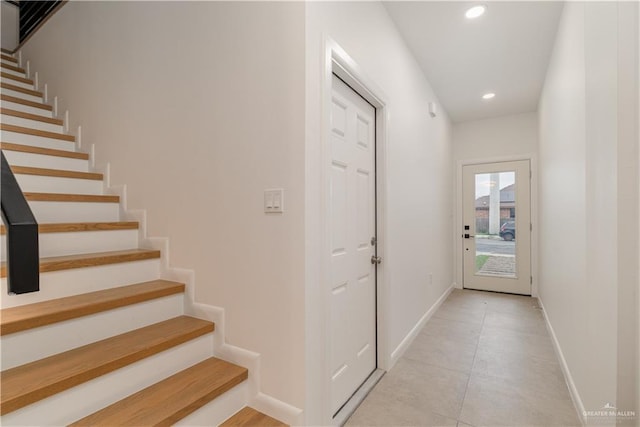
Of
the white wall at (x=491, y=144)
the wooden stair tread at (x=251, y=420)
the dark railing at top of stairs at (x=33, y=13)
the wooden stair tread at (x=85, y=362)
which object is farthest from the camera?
the white wall at (x=491, y=144)

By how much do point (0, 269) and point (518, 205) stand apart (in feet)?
18.6

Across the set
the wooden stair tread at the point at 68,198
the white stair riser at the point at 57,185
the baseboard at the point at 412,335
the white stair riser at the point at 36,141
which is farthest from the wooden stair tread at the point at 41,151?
the baseboard at the point at 412,335

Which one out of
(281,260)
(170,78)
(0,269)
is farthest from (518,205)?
(0,269)

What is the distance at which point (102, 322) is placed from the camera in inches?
58.9

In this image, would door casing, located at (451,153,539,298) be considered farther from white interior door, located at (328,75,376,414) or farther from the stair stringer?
the stair stringer

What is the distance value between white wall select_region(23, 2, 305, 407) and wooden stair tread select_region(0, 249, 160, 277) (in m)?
0.20

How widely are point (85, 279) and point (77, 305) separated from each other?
0.28 m

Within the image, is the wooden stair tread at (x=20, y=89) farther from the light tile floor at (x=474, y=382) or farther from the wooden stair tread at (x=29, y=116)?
the light tile floor at (x=474, y=382)

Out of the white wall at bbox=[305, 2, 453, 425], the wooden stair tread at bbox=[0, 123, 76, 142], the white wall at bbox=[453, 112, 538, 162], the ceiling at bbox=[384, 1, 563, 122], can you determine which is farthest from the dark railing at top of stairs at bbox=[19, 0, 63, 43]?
the white wall at bbox=[453, 112, 538, 162]

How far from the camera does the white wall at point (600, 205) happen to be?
126cm

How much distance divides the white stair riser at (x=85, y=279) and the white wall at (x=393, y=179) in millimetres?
1233

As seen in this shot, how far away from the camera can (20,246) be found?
0.63m

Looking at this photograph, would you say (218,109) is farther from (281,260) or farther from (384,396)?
A: (384,396)

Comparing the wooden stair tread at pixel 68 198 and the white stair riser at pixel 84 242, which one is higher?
the wooden stair tread at pixel 68 198
